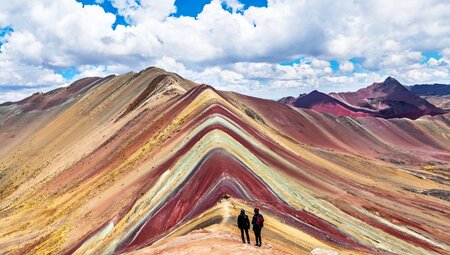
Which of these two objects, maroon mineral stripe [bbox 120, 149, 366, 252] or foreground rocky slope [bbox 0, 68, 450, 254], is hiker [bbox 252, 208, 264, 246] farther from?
maroon mineral stripe [bbox 120, 149, 366, 252]

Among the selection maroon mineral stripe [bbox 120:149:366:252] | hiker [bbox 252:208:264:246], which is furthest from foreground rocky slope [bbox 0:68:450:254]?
hiker [bbox 252:208:264:246]

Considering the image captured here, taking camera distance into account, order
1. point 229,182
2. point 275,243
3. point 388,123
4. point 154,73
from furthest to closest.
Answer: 1. point 388,123
2. point 154,73
3. point 229,182
4. point 275,243

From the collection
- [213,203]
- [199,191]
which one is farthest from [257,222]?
[199,191]

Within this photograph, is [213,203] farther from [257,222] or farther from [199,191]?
[257,222]

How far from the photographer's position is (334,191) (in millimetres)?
44156

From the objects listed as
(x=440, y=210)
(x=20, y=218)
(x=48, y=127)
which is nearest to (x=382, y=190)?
(x=440, y=210)

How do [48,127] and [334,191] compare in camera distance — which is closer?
[334,191]

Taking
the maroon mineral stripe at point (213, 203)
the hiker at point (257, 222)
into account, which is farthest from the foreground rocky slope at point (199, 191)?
the hiker at point (257, 222)

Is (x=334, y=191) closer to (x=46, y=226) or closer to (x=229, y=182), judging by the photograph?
(x=229, y=182)

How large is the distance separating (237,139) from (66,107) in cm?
11578

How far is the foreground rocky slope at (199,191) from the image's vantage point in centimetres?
2612

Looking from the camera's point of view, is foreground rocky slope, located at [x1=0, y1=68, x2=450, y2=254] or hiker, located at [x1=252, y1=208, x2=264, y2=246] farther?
foreground rocky slope, located at [x1=0, y1=68, x2=450, y2=254]

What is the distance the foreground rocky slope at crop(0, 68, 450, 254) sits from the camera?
26.1 metres

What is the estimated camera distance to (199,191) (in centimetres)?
2886
